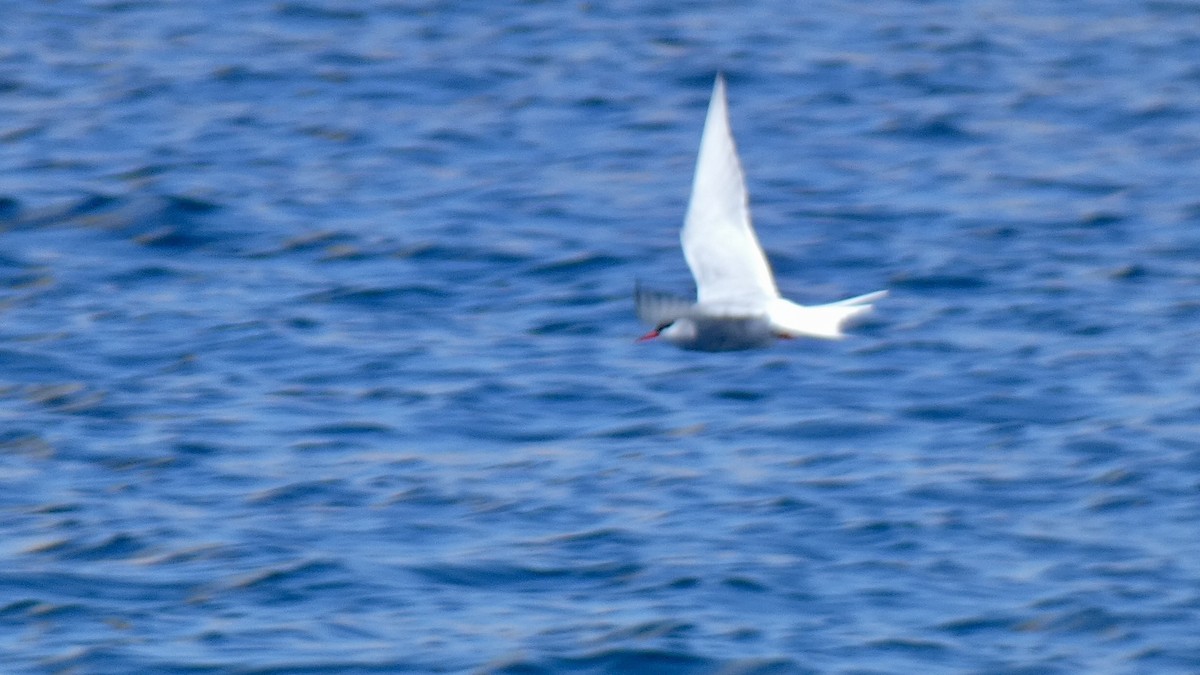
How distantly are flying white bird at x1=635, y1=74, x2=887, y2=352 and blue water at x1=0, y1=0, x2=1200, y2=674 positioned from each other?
894mm

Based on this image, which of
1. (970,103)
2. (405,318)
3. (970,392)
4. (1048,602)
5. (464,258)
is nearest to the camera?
(1048,602)

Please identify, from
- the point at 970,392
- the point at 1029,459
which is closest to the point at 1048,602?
the point at 1029,459

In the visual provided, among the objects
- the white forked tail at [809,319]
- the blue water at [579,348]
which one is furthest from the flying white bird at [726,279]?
the blue water at [579,348]

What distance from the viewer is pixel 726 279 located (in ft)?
26.9

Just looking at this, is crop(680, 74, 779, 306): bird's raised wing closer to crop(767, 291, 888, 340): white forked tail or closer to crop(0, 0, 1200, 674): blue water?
crop(767, 291, 888, 340): white forked tail

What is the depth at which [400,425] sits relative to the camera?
9.73m

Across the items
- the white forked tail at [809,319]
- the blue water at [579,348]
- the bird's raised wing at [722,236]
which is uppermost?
the bird's raised wing at [722,236]

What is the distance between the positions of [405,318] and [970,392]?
9.21 ft

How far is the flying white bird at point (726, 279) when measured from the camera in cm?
777

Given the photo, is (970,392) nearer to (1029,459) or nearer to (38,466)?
(1029,459)

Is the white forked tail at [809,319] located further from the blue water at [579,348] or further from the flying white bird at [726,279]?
the blue water at [579,348]

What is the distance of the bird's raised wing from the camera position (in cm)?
805

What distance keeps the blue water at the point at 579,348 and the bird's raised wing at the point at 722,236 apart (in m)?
1.02

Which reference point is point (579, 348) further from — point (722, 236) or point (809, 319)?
point (809, 319)
